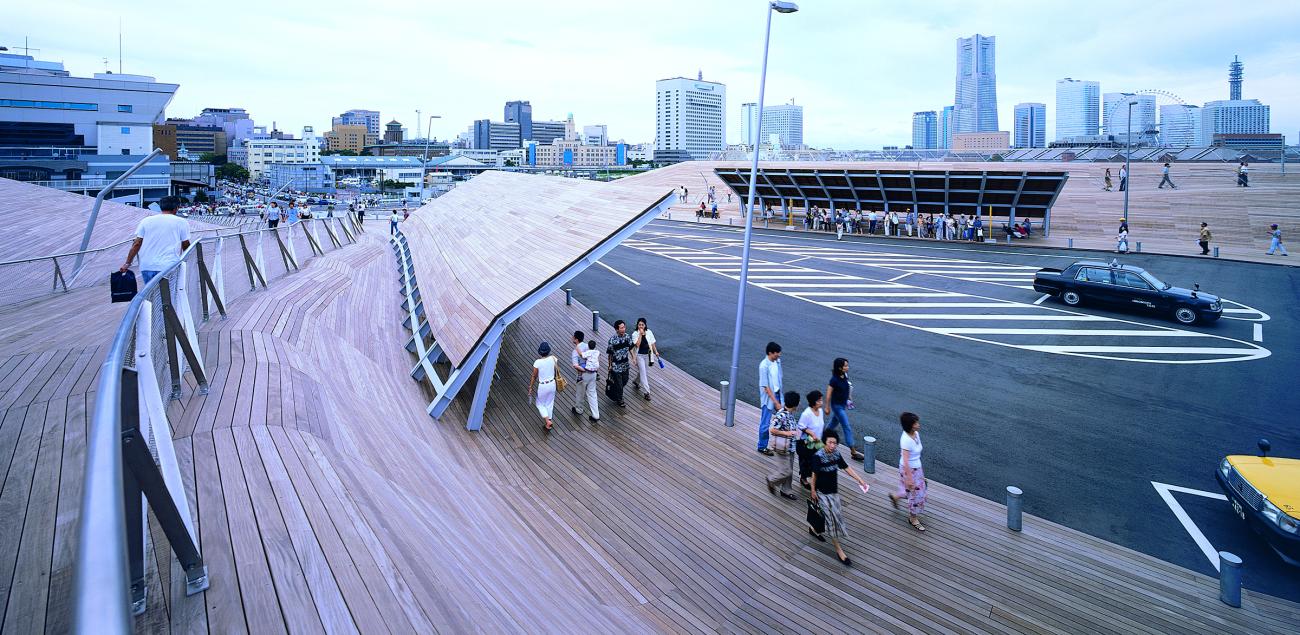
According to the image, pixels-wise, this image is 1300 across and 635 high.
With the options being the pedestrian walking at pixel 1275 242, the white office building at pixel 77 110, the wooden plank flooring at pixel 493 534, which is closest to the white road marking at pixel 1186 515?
the wooden plank flooring at pixel 493 534

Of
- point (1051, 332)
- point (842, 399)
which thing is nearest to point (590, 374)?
point (842, 399)

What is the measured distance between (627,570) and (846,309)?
14.5m

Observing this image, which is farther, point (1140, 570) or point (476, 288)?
point (476, 288)

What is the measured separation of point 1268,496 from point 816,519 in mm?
5157

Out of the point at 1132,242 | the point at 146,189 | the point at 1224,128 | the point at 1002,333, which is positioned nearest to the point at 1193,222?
the point at 1132,242

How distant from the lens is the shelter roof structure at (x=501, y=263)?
385 inches

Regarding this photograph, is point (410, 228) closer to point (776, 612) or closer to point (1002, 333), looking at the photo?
point (1002, 333)

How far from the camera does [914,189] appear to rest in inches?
1371

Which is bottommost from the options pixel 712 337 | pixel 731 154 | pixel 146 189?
pixel 712 337

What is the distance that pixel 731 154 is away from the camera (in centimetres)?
6012

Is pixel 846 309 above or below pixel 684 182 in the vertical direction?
below

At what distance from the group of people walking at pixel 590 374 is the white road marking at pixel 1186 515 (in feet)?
25.5

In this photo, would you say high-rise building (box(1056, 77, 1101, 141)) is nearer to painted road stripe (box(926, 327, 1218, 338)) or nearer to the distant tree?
painted road stripe (box(926, 327, 1218, 338))

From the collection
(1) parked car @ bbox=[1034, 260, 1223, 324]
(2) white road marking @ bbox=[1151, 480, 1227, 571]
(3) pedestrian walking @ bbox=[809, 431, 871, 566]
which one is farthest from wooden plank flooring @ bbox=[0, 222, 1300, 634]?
(1) parked car @ bbox=[1034, 260, 1223, 324]
